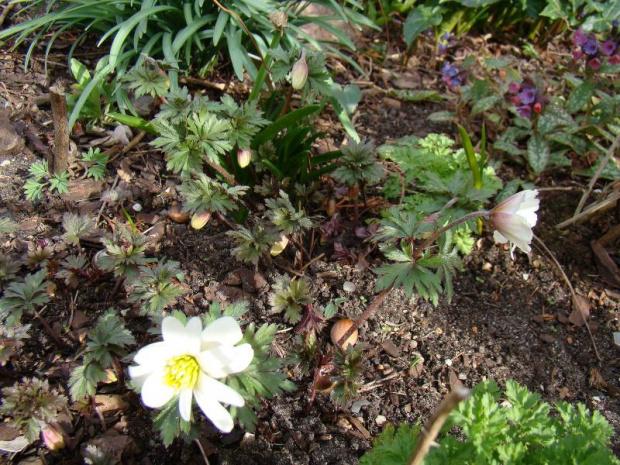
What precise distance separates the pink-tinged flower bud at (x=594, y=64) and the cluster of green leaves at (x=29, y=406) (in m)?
2.70

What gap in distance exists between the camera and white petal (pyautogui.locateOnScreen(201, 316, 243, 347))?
1176mm

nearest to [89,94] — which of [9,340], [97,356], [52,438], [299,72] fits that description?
[299,72]

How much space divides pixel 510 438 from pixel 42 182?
201 centimetres

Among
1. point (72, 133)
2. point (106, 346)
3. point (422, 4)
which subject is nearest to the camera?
point (106, 346)

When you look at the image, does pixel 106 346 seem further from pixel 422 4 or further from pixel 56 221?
pixel 422 4

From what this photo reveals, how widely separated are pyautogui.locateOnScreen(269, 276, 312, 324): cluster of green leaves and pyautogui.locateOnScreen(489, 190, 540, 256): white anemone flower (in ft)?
2.20

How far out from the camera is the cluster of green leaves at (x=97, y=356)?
1433 millimetres

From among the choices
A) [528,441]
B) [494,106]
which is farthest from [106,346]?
[494,106]

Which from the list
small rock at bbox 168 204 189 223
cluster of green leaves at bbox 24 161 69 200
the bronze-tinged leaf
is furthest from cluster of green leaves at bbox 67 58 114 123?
the bronze-tinged leaf

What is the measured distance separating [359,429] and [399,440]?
41 cm

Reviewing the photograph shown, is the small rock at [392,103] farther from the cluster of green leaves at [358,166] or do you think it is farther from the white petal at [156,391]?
the white petal at [156,391]

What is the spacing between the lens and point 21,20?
8.87 feet

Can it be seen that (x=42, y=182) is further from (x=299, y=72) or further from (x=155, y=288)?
(x=299, y=72)

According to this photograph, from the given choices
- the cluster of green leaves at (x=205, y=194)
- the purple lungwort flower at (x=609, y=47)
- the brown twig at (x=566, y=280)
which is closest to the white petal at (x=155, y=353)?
the cluster of green leaves at (x=205, y=194)
